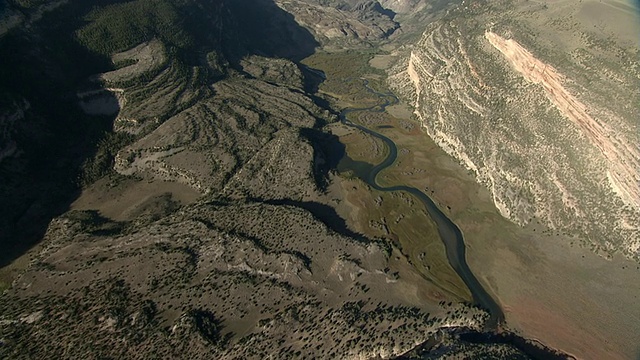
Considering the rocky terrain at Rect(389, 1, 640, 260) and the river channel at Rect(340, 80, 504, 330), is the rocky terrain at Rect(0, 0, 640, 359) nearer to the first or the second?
the rocky terrain at Rect(389, 1, 640, 260)

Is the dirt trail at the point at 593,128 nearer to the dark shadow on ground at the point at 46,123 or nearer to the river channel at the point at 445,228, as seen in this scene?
the river channel at the point at 445,228

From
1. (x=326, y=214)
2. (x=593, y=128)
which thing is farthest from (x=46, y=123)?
(x=593, y=128)

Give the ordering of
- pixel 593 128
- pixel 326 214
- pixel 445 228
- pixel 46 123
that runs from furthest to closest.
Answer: pixel 46 123 → pixel 326 214 → pixel 445 228 → pixel 593 128

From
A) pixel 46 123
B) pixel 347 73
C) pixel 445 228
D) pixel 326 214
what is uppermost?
pixel 347 73

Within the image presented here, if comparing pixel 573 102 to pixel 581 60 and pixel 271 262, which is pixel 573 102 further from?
pixel 271 262

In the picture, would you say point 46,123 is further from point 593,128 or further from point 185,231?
point 593,128

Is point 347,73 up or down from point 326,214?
up

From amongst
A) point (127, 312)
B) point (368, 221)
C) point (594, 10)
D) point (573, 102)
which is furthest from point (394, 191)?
point (594, 10)
